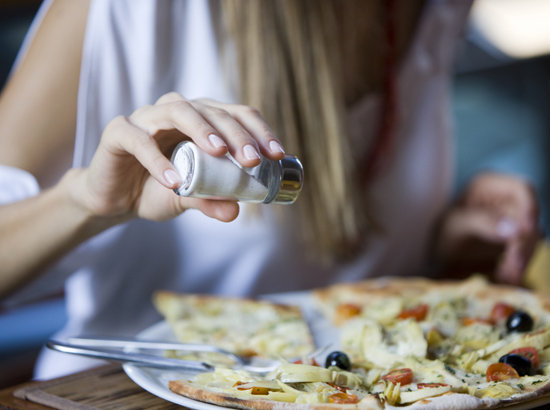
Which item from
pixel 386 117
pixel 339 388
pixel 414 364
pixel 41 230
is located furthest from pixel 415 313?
pixel 386 117

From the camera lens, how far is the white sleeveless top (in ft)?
3.81

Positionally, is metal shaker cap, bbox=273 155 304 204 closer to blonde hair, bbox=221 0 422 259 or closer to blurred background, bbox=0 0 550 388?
blonde hair, bbox=221 0 422 259

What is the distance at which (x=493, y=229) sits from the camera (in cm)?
139

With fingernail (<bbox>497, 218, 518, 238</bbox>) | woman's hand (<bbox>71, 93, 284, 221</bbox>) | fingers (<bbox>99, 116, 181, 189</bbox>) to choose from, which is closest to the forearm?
woman's hand (<bbox>71, 93, 284, 221</bbox>)

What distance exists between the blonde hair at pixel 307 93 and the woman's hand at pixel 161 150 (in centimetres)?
48

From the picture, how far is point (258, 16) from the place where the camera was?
118 cm

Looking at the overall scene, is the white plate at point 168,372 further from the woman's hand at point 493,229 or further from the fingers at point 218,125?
the woman's hand at point 493,229

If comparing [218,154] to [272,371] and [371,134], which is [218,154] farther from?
[371,134]

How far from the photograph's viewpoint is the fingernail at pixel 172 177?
0.59 metres

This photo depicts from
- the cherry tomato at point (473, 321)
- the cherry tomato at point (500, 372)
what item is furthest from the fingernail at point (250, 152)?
the cherry tomato at point (473, 321)

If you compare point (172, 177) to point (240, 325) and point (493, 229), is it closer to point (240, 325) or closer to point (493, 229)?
point (240, 325)

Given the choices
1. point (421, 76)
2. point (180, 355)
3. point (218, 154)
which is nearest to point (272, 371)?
point (180, 355)

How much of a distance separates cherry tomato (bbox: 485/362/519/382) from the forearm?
48 centimetres

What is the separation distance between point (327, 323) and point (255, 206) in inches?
12.9
